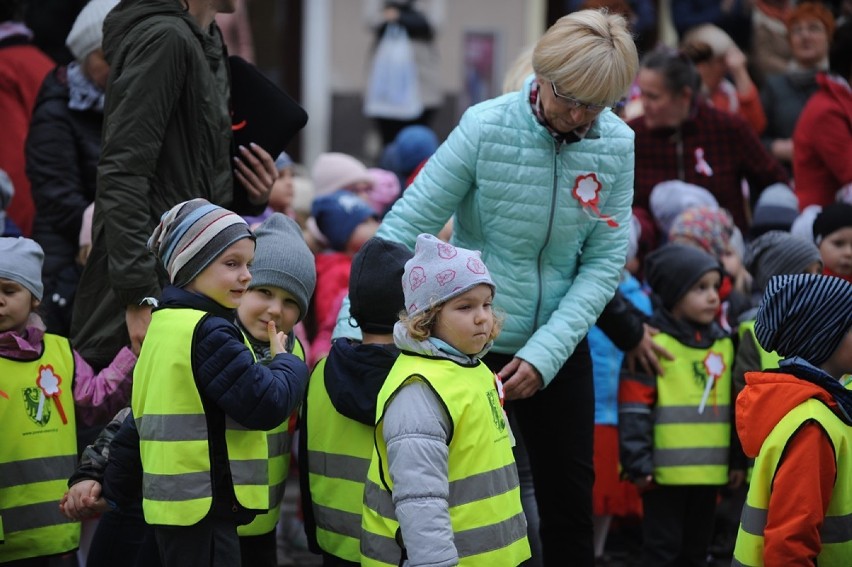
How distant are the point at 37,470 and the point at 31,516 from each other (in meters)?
0.15

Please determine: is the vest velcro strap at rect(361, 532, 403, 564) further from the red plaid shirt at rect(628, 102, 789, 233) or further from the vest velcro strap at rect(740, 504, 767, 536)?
the red plaid shirt at rect(628, 102, 789, 233)

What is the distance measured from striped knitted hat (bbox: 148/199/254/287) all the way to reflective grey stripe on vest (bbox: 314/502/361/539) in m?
0.93

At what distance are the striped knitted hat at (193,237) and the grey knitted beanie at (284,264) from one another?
0.42m

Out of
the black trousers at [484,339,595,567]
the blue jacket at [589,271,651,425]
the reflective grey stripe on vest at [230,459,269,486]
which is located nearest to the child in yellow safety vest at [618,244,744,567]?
the blue jacket at [589,271,651,425]

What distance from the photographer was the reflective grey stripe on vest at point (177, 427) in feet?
11.9

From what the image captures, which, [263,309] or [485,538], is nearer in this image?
[485,538]

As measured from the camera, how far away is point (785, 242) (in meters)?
5.51

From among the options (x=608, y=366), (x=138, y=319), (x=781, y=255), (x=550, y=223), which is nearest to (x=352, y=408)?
(x=138, y=319)

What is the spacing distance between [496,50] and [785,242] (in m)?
6.46

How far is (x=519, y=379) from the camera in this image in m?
4.12

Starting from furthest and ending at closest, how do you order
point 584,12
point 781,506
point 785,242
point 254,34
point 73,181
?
point 254,34, point 785,242, point 73,181, point 584,12, point 781,506

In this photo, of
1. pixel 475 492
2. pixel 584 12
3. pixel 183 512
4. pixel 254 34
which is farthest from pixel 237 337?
pixel 254 34

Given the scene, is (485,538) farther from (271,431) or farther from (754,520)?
(271,431)

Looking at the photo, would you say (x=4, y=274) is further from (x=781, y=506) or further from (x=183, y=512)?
(x=781, y=506)
